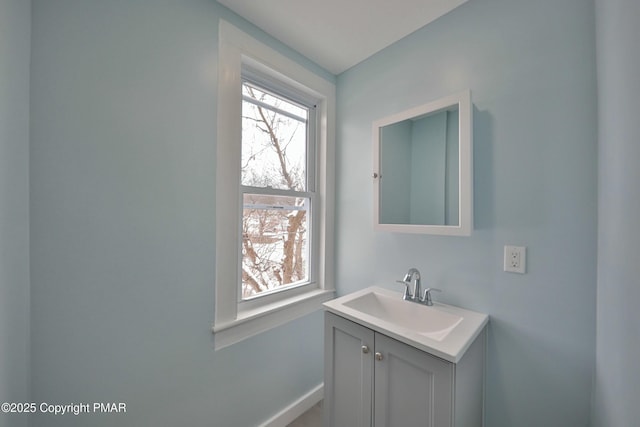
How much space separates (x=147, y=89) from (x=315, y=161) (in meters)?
1.09

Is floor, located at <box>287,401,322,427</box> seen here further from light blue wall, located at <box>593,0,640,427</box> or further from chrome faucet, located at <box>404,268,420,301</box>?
light blue wall, located at <box>593,0,640,427</box>

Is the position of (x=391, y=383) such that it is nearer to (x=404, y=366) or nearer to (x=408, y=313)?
(x=404, y=366)

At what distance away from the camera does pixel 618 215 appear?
2.16 feet

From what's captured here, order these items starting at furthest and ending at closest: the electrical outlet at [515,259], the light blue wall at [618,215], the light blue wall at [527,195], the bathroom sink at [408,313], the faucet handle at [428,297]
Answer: the faucet handle at [428,297]
the bathroom sink at [408,313]
the electrical outlet at [515,259]
the light blue wall at [527,195]
the light blue wall at [618,215]

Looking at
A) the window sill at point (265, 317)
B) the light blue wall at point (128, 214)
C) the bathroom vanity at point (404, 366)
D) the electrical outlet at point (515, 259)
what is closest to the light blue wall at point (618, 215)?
the electrical outlet at point (515, 259)

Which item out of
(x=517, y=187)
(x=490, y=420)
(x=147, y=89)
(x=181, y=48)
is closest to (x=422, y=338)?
(x=490, y=420)

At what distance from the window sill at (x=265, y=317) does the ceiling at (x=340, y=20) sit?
5.52ft

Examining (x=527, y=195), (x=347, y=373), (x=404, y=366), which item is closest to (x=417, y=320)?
(x=404, y=366)

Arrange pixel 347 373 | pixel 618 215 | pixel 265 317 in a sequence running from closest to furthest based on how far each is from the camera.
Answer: pixel 618 215 → pixel 347 373 → pixel 265 317

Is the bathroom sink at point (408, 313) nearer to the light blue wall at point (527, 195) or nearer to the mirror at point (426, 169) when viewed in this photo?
the light blue wall at point (527, 195)

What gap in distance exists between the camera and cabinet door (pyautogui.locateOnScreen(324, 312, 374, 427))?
107cm

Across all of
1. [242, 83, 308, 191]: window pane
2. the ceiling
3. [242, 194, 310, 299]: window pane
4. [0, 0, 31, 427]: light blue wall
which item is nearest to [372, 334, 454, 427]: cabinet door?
[242, 194, 310, 299]: window pane

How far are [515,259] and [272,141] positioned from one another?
1.48 meters

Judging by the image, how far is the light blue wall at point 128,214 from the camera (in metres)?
0.80
